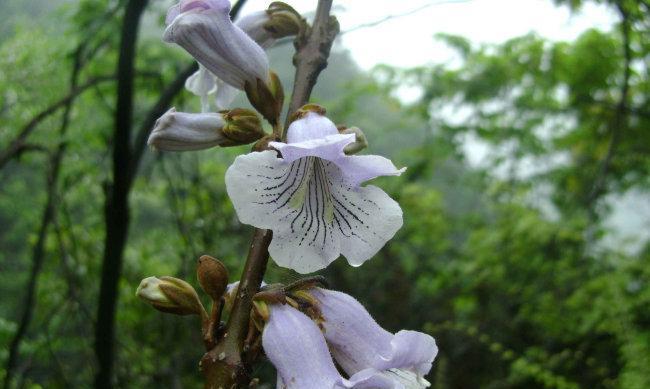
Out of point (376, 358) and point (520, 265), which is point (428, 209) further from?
point (376, 358)

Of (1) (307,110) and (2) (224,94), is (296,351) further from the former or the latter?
(2) (224,94)

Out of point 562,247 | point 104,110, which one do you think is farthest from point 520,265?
point 104,110

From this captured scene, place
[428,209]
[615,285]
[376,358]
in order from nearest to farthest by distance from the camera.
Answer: [376,358], [615,285], [428,209]

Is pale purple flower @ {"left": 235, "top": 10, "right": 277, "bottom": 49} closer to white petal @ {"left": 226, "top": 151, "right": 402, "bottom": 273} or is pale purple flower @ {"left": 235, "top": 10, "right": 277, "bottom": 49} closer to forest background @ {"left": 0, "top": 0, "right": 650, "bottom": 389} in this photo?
white petal @ {"left": 226, "top": 151, "right": 402, "bottom": 273}

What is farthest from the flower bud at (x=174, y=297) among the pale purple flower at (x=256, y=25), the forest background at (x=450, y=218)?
the forest background at (x=450, y=218)

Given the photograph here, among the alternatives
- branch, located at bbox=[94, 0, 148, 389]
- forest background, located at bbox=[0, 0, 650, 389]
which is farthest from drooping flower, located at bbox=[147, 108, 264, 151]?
forest background, located at bbox=[0, 0, 650, 389]

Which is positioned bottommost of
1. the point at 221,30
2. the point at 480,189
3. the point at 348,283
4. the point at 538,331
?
the point at 221,30
